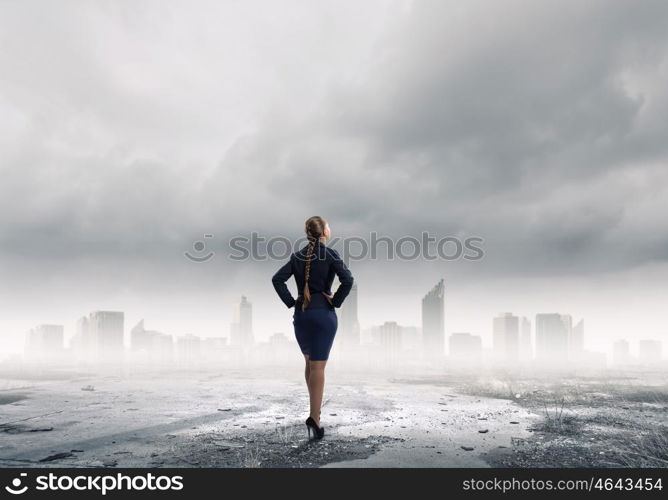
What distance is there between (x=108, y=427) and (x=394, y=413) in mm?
4266

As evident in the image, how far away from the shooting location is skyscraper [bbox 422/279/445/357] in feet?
327

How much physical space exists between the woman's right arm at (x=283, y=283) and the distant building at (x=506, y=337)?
7119cm

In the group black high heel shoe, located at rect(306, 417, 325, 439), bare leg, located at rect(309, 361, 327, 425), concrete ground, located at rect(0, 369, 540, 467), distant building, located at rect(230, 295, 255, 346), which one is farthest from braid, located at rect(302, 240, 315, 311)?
distant building, located at rect(230, 295, 255, 346)

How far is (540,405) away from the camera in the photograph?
892 centimetres

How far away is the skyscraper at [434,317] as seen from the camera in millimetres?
99688

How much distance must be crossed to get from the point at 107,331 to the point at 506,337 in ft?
192

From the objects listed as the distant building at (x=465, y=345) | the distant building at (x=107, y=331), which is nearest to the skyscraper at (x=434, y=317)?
the distant building at (x=465, y=345)

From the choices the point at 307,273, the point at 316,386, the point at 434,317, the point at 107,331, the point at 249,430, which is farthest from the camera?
the point at 434,317

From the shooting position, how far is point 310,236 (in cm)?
603

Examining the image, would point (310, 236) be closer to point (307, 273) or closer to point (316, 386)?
point (307, 273)

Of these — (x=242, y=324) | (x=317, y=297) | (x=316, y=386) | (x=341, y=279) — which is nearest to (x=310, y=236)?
(x=341, y=279)

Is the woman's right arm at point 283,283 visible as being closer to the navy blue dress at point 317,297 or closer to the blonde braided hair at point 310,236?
the navy blue dress at point 317,297

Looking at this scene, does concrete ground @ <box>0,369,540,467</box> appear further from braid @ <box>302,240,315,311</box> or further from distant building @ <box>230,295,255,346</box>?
distant building @ <box>230,295,255,346</box>

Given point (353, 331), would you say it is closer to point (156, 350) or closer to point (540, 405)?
point (156, 350)
